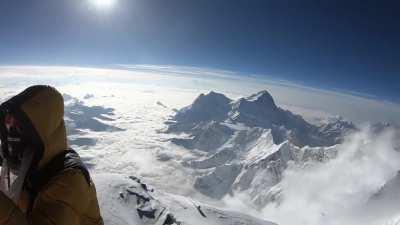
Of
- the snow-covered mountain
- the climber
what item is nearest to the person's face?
the climber

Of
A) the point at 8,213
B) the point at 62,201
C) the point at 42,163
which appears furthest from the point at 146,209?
the point at 8,213

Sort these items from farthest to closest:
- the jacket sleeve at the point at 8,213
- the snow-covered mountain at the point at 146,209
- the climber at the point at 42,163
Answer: the snow-covered mountain at the point at 146,209, the climber at the point at 42,163, the jacket sleeve at the point at 8,213

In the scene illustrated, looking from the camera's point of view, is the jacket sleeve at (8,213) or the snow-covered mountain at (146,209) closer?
the jacket sleeve at (8,213)

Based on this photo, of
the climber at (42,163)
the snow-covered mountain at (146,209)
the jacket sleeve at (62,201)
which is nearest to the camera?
the jacket sleeve at (62,201)

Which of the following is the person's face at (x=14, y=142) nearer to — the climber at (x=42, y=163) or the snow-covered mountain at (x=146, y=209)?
the climber at (x=42, y=163)

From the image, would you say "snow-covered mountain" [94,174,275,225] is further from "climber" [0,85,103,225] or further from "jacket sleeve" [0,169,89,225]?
"jacket sleeve" [0,169,89,225]

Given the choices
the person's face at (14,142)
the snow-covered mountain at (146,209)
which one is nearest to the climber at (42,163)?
the person's face at (14,142)

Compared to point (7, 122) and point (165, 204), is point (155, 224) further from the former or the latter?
point (7, 122)

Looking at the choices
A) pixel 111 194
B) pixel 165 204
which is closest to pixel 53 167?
pixel 111 194
